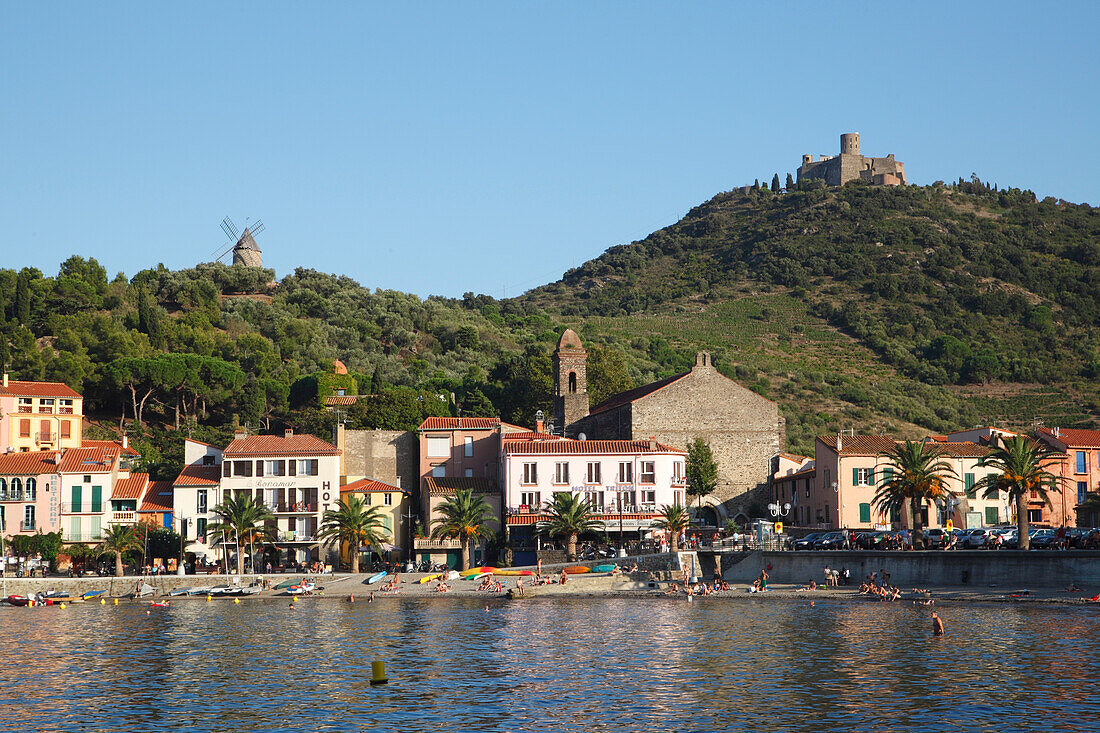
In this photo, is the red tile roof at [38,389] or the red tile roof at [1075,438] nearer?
the red tile roof at [1075,438]

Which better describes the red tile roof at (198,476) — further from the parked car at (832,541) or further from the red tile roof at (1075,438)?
the red tile roof at (1075,438)

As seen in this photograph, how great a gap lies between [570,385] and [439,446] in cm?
1422

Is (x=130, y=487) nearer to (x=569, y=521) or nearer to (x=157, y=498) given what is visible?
(x=157, y=498)

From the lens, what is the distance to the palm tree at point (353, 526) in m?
73.6

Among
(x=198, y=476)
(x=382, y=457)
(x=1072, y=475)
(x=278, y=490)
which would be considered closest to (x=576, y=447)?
(x=382, y=457)

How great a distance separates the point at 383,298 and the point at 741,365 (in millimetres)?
47100

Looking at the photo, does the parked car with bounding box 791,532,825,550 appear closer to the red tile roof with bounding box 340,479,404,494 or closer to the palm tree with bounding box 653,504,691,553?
the palm tree with bounding box 653,504,691,553

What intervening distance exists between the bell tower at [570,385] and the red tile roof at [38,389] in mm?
37275

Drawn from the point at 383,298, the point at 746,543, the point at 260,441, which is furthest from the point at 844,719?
the point at 383,298

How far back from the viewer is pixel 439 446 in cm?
8431

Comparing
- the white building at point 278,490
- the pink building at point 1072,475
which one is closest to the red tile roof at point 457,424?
the white building at point 278,490

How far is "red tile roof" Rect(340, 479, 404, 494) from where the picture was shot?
79125 millimetres

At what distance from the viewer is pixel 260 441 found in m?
80.2

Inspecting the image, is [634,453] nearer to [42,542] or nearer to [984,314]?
[42,542]
